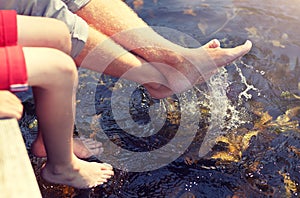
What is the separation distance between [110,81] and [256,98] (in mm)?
1172

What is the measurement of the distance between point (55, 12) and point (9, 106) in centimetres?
81

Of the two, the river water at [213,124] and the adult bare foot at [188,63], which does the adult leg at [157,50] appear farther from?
the river water at [213,124]

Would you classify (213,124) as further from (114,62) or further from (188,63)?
(114,62)

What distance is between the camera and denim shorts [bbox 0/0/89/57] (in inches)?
91.0

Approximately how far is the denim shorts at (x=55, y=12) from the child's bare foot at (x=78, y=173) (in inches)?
26.5

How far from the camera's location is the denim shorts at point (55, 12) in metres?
2.31

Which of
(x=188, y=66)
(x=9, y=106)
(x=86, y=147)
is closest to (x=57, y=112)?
(x=9, y=106)

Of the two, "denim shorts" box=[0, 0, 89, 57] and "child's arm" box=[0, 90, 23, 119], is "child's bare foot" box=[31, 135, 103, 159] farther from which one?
"child's arm" box=[0, 90, 23, 119]

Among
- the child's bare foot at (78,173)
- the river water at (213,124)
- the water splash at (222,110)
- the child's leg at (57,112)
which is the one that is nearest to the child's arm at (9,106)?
the child's leg at (57,112)

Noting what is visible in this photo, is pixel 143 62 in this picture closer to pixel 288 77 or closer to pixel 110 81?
pixel 110 81

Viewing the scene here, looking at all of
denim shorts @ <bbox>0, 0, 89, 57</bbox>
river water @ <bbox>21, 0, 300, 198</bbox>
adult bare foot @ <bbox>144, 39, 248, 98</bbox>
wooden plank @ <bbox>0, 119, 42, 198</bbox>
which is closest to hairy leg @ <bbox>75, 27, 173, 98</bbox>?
adult bare foot @ <bbox>144, 39, 248, 98</bbox>

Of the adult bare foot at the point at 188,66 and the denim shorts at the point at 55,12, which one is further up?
the denim shorts at the point at 55,12

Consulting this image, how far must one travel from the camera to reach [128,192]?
8.36 ft

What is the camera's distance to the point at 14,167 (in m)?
1.56
